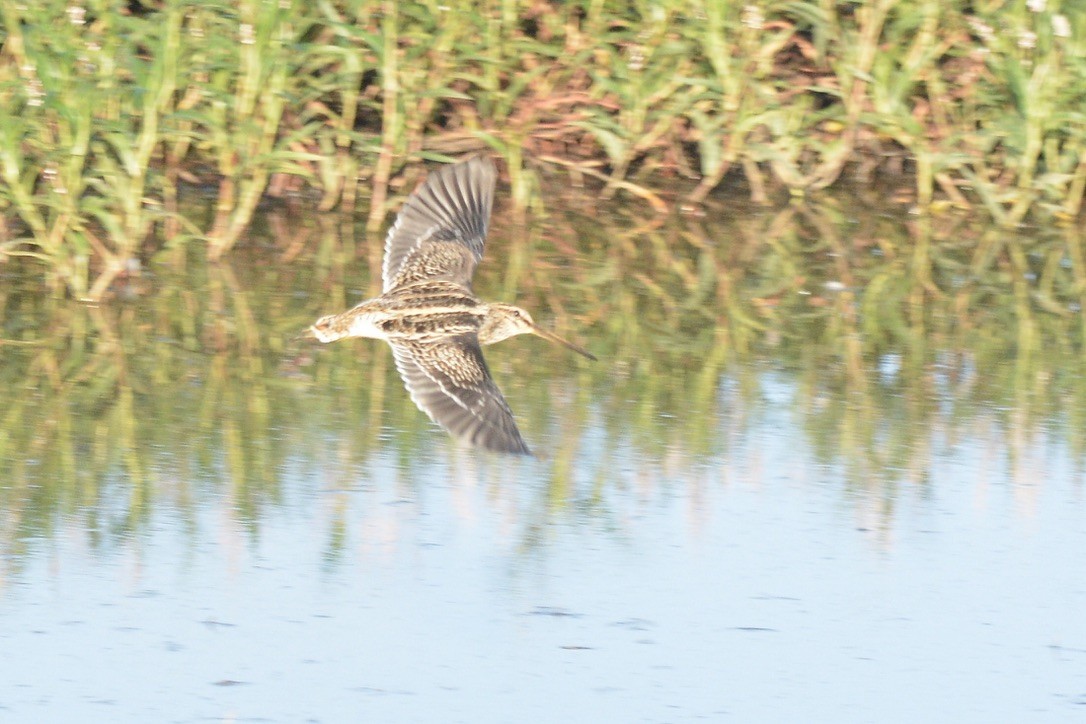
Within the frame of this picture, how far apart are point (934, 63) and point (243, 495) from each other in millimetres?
3815

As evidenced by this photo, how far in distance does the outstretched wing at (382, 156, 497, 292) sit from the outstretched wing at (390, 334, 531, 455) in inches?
24.2

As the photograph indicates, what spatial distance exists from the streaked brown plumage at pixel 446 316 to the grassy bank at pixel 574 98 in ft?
2.22

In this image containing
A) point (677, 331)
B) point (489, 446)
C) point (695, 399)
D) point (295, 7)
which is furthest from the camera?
point (295, 7)

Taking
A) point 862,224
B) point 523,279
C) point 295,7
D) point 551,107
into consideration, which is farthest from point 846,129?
point 295,7

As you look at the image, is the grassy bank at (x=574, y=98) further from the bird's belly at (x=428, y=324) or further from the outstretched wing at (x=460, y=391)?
the outstretched wing at (x=460, y=391)

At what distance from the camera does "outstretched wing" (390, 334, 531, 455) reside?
4.49 metres

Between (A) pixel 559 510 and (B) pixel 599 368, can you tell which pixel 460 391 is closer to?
(A) pixel 559 510

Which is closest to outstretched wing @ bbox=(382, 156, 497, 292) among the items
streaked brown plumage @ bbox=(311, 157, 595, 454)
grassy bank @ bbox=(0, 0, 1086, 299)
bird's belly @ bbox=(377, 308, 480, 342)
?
streaked brown plumage @ bbox=(311, 157, 595, 454)

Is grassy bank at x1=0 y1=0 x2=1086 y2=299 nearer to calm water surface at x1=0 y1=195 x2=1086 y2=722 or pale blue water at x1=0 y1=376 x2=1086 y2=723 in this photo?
calm water surface at x1=0 y1=195 x2=1086 y2=722

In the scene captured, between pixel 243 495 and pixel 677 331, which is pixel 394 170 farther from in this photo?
pixel 243 495

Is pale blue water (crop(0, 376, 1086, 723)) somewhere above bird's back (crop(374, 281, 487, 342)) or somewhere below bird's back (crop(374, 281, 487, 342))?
below

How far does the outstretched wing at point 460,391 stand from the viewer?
449 centimetres

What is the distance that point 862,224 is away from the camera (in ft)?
22.9

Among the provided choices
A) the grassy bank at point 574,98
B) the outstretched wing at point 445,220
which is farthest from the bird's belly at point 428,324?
the grassy bank at point 574,98
